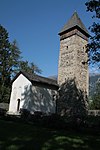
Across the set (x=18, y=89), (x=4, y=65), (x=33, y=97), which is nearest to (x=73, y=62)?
(x=33, y=97)

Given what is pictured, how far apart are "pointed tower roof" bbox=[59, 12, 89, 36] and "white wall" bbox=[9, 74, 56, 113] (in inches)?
441

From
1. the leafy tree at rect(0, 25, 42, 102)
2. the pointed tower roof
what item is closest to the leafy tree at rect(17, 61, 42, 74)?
the leafy tree at rect(0, 25, 42, 102)

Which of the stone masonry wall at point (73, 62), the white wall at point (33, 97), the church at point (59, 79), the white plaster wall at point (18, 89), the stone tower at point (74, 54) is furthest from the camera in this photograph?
the stone tower at point (74, 54)

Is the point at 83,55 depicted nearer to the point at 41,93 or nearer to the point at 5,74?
the point at 41,93

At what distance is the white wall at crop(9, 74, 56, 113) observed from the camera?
2970 centimetres

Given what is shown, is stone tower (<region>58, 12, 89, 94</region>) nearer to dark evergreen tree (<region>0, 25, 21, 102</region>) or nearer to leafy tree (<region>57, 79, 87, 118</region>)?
leafy tree (<region>57, 79, 87, 118</region>)

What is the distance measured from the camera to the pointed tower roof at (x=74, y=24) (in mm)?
33912

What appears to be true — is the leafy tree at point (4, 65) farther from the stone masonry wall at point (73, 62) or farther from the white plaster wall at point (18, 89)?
the stone masonry wall at point (73, 62)

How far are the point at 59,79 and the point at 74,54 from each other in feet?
16.4

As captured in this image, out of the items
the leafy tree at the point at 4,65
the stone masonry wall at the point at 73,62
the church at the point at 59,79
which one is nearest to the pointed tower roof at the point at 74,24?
the church at the point at 59,79

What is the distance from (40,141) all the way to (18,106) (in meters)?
23.0

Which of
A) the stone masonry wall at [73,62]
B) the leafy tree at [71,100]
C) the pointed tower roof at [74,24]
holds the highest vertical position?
the pointed tower roof at [74,24]

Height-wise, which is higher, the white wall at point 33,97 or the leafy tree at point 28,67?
the leafy tree at point 28,67

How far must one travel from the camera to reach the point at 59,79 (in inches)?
1318
